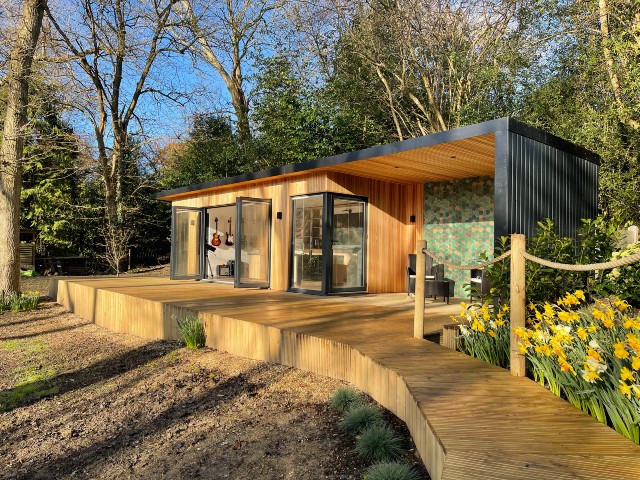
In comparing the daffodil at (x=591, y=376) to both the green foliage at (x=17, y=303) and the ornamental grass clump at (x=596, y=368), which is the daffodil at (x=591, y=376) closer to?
the ornamental grass clump at (x=596, y=368)

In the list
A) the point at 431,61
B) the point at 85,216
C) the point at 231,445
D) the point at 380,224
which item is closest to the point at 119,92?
the point at 85,216

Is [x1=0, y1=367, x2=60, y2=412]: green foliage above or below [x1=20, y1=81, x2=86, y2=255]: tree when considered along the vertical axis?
below

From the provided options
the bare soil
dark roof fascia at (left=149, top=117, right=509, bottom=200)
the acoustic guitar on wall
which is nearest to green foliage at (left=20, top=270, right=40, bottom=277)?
the acoustic guitar on wall

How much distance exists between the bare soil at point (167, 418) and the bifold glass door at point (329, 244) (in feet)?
9.93

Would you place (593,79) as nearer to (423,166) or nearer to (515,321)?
(423,166)

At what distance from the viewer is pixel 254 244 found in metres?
9.12

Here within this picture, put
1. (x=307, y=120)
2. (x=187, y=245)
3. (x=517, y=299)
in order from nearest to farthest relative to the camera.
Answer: (x=517, y=299)
(x=187, y=245)
(x=307, y=120)

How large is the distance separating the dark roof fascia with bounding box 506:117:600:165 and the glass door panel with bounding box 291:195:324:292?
3673 mm

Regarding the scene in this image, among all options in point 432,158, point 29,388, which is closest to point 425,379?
point 29,388

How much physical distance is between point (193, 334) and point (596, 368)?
13.2ft

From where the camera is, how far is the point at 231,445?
3027 millimetres

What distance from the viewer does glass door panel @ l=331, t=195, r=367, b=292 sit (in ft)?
26.0

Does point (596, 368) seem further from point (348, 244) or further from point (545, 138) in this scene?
point (348, 244)

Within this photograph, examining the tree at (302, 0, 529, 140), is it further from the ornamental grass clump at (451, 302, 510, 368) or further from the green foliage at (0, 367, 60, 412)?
the green foliage at (0, 367, 60, 412)
